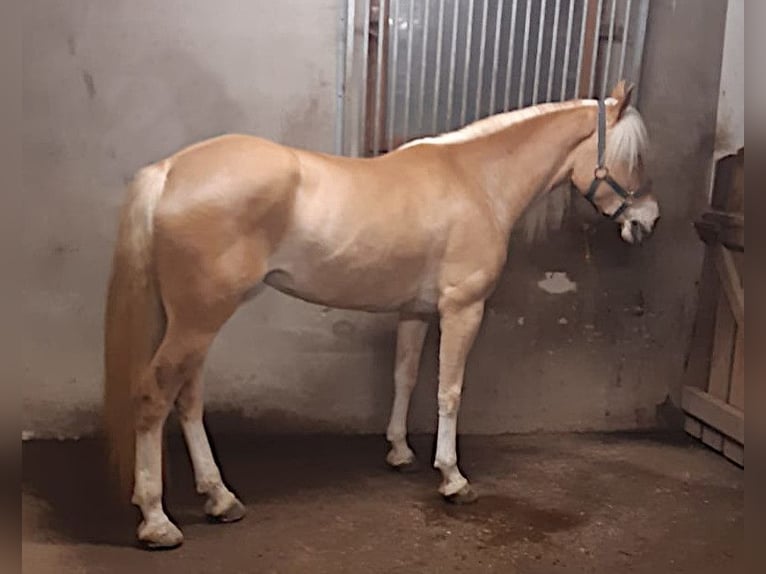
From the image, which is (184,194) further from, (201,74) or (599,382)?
(599,382)

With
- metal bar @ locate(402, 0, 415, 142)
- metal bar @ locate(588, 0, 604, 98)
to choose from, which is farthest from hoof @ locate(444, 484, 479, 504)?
metal bar @ locate(588, 0, 604, 98)

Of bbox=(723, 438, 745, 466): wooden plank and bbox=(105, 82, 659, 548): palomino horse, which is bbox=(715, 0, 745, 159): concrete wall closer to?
bbox=(105, 82, 659, 548): palomino horse

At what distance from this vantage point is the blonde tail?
1.95 metres

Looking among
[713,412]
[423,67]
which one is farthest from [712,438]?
[423,67]

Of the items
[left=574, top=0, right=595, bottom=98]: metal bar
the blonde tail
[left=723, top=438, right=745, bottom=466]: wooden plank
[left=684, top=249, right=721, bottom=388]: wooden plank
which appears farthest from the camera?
[left=684, top=249, right=721, bottom=388]: wooden plank

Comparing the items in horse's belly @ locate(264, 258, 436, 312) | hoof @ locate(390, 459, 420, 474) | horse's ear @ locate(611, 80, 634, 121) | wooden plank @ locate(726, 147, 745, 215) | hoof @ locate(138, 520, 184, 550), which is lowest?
hoof @ locate(390, 459, 420, 474)

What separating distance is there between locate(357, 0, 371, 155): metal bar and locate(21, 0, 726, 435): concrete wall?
3.9 inches

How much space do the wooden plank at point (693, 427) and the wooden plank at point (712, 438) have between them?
28 millimetres

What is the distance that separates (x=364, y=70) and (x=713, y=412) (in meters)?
1.68

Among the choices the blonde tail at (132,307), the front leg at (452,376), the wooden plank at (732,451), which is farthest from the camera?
the wooden plank at (732,451)

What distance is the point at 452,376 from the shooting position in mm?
2348

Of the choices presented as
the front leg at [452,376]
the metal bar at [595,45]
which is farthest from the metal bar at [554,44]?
the front leg at [452,376]

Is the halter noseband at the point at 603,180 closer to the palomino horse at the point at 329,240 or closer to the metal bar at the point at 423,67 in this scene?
the palomino horse at the point at 329,240

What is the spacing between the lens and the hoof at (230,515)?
217cm
